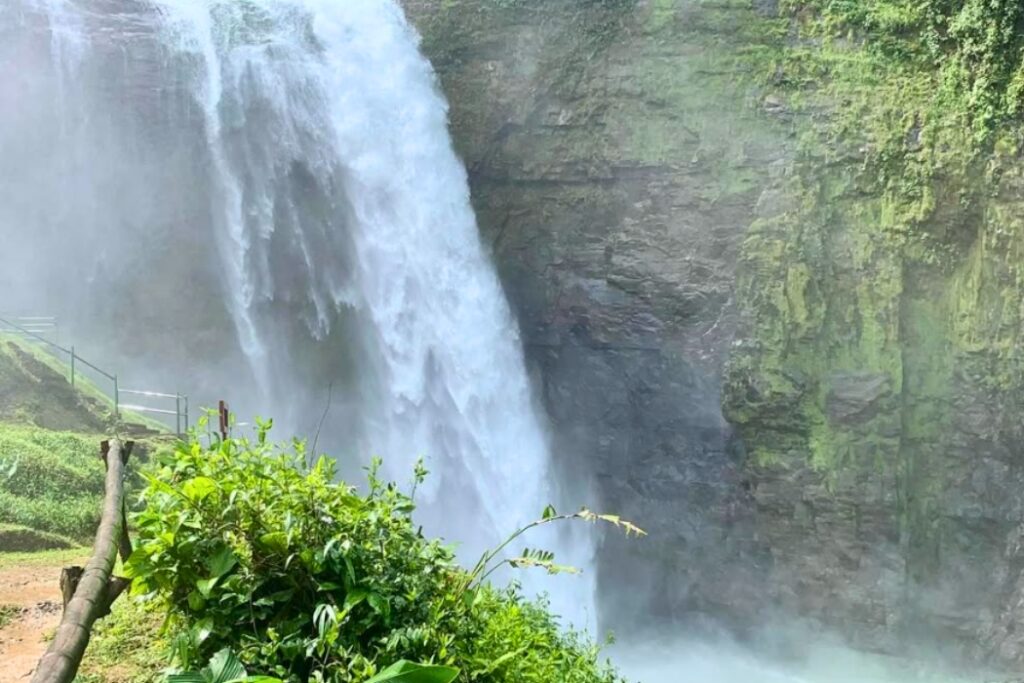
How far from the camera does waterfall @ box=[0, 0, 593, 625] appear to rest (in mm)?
16203

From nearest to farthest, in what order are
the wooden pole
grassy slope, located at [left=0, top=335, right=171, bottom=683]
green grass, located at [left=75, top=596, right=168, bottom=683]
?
the wooden pole → green grass, located at [left=75, top=596, right=168, bottom=683] → grassy slope, located at [left=0, top=335, right=171, bottom=683]

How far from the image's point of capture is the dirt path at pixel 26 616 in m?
4.86

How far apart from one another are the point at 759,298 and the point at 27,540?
12889mm

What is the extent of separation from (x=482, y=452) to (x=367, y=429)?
7.93ft

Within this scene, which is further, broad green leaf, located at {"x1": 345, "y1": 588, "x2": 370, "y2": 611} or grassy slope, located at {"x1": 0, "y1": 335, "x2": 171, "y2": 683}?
grassy slope, located at {"x1": 0, "y1": 335, "x2": 171, "y2": 683}

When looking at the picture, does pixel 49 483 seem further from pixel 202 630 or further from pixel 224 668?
pixel 224 668

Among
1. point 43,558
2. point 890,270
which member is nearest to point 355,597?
point 43,558

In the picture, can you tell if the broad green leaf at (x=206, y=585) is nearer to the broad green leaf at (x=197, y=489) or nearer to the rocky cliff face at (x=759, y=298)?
the broad green leaf at (x=197, y=489)

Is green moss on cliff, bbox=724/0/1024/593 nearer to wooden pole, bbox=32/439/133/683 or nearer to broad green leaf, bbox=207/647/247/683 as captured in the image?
wooden pole, bbox=32/439/133/683

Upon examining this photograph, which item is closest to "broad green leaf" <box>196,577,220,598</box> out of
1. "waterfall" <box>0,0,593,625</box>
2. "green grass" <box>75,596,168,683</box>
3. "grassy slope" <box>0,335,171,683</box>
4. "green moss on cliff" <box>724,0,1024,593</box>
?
"green grass" <box>75,596,168,683</box>

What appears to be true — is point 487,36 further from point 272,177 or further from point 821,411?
point 821,411

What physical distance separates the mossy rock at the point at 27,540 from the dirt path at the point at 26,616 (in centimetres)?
74

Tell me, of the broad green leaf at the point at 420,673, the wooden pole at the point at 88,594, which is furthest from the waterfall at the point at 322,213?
the broad green leaf at the point at 420,673

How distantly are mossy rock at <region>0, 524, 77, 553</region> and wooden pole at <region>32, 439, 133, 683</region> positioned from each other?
17.7 ft
